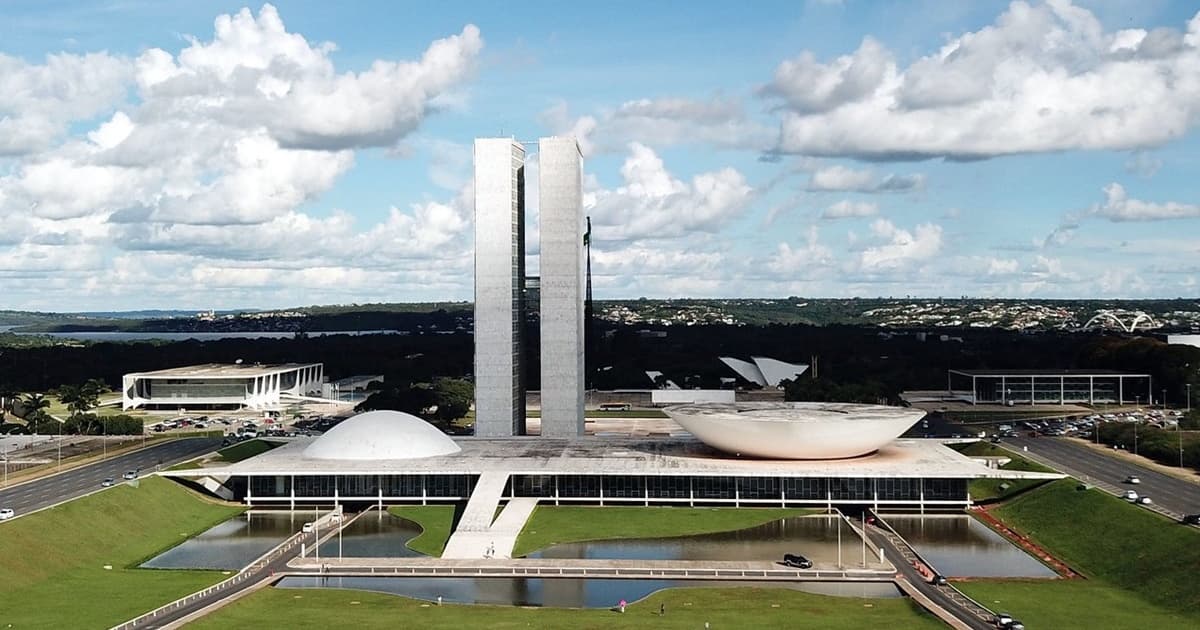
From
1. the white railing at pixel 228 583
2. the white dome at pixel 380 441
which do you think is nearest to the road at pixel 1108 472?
the white dome at pixel 380 441

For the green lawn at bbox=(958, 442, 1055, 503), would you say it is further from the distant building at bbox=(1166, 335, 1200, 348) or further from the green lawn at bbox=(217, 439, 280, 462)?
the distant building at bbox=(1166, 335, 1200, 348)

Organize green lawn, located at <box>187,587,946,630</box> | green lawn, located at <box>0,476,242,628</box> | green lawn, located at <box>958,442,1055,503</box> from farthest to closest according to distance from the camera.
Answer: green lawn, located at <box>958,442,1055,503</box> < green lawn, located at <box>0,476,242,628</box> < green lawn, located at <box>187,587,946,630</box>

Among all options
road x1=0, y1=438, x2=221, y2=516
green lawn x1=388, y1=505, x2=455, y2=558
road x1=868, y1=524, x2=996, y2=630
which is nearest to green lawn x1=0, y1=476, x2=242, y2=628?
road x1=0, y1=438, x2=221, y2=516

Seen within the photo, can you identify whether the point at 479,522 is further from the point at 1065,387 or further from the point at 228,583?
the point at 1065,387

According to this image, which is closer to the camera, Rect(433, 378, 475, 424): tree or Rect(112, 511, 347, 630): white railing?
Rect(112, 511, 347, 630): white railing

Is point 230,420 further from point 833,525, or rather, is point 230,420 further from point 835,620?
point 835,620

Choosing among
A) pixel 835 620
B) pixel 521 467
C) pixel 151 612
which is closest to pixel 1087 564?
pixel 835 620

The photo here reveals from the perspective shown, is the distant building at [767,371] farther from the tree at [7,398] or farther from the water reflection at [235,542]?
the water reflection at [235,542]
